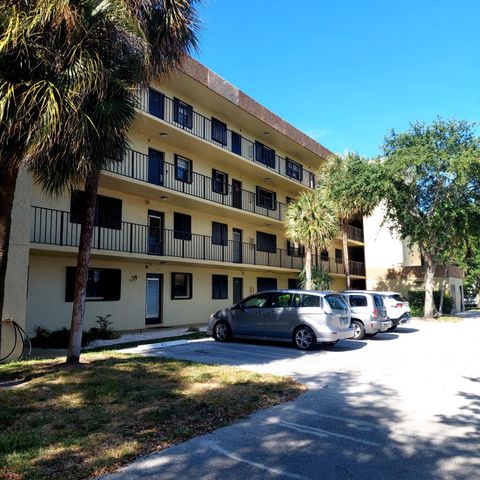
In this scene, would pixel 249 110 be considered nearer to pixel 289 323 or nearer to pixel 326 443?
pixel 289 323

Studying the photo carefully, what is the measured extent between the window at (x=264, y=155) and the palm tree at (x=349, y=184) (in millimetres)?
3727

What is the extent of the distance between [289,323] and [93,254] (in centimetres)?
752

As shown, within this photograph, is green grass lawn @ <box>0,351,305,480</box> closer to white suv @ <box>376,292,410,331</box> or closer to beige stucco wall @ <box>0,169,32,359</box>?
beige stucco wall @ <box>0,169,32,359</box>

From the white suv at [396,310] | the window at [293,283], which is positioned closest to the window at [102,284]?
the white suv at [396,310]

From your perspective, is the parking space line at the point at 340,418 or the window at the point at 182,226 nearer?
the parking space line at the point at 340,418

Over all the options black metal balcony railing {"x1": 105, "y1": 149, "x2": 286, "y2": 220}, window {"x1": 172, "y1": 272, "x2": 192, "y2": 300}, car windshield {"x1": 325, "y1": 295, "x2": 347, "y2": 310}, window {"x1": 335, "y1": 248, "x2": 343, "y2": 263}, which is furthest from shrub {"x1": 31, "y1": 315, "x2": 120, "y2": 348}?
window {"x1": 335, "y1": 248, "x2": 343, "y2": 263}

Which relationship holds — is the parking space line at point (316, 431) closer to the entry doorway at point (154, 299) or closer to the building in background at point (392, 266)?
the entry doorway at point (154, 299)

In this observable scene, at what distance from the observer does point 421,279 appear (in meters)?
37.2

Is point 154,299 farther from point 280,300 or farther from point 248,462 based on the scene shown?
point 248,462

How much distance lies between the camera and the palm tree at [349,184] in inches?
1089

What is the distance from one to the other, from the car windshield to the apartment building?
720 cm

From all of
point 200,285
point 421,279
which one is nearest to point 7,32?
point 200,285

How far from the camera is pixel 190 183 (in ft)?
73.6

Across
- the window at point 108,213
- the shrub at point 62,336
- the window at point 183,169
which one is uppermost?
the window at point 183,169
